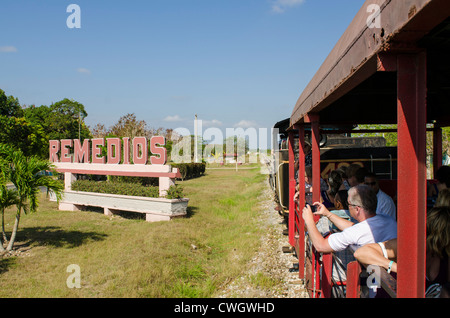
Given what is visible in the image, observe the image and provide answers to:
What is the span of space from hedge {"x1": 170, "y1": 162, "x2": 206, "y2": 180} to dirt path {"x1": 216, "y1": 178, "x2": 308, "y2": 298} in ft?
77.4

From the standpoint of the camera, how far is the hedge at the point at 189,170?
3200 cm

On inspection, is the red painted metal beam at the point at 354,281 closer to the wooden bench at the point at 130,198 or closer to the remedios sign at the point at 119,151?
the wooden bench at the point at 130,198

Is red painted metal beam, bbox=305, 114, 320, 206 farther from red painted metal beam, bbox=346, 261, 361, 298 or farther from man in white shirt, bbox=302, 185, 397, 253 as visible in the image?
red painted metal beam, bbox=346, 261, 361, 298

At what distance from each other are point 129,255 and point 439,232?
21.4 feet

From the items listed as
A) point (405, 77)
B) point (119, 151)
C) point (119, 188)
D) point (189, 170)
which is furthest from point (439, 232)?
point (189, 170)

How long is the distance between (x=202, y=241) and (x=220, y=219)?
3.19 metres

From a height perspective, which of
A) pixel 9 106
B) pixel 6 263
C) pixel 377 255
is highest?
pixel 9 106

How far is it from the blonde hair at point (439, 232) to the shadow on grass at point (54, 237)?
8.51 metres

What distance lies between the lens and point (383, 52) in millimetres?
1655

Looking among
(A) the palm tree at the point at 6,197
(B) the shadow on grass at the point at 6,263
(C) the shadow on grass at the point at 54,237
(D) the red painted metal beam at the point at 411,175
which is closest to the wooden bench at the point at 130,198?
(C) the shadow on grass at the point at 54,237

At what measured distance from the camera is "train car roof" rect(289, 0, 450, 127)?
54.5 inches

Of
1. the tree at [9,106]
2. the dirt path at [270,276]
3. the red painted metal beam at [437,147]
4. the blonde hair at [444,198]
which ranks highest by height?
the tree at [9,106]

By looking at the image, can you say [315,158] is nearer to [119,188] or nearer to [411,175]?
[411,175]
